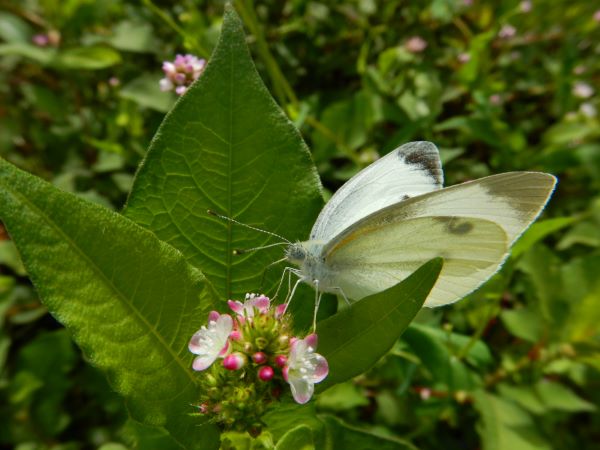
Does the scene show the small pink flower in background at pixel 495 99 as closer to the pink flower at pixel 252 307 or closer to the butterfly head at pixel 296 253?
the butterfly head at pixel 296 253

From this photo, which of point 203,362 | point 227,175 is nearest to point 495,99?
point 227,175

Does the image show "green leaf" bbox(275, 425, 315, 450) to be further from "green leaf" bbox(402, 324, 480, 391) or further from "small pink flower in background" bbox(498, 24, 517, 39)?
"small pink flower in background" bbox(498, 24, 517, 39)

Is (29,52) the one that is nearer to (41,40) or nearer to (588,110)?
(41,40)

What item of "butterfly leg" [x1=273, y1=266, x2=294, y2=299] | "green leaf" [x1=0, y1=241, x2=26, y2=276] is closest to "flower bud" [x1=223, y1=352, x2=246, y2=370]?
"butterfly leg" [x1=273, y1=266, x2=294, y2=299]

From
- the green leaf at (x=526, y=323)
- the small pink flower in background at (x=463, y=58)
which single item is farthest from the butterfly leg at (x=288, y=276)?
the small pink flower in background at (x=463, y=58)

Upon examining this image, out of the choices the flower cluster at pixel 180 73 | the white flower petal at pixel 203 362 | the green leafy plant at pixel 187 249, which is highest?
the flower cluster at pixel 180 73

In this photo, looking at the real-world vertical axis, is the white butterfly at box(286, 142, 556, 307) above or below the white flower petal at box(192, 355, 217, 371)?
below

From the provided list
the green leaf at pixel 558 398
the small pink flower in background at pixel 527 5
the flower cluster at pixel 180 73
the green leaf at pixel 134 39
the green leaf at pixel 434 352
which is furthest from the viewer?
the small pink flower in background at pixel 527 5
